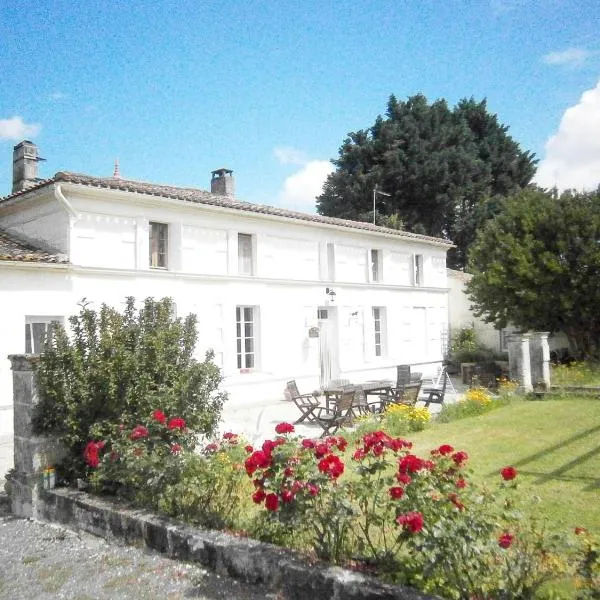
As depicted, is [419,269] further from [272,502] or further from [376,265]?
[272,502]

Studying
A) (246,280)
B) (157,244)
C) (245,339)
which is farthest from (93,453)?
(245,339)

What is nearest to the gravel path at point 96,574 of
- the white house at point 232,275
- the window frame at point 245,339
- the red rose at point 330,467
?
the red rose at point 330,467

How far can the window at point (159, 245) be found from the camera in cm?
1495

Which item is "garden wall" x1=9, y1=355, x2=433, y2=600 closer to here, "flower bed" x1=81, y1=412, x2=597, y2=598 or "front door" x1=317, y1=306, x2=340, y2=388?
"flower bed" x1=81, y1=412, x2=597, y2=598

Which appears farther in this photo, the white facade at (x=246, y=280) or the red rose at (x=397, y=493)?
the white facade at (x=246, y=280)

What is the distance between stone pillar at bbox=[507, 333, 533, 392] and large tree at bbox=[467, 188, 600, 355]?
4242 millimetres

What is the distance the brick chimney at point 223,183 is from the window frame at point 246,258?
4870 mm

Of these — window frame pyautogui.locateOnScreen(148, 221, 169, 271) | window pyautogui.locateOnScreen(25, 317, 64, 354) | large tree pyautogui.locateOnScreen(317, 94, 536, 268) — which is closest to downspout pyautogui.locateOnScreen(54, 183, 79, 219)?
window frame pyautogui.locateOnScreen(148, 221, 169, 271)

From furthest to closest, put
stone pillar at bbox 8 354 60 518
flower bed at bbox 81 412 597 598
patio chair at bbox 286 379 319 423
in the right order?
patio chair at bbox 286 379 319 423, stone pillar at bbox 8 354 60 518, flower bed at bbox 81 412 597 598

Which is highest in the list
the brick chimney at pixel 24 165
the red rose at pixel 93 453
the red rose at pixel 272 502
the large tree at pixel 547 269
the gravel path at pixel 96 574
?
the brick chimney at pixel 24 165

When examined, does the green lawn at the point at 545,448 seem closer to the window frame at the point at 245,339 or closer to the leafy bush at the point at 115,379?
the leafy bush at the point at 115,379

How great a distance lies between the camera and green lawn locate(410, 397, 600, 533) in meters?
6.14

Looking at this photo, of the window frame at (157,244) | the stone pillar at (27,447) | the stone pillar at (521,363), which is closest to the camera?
the stone pillar at (27,447)

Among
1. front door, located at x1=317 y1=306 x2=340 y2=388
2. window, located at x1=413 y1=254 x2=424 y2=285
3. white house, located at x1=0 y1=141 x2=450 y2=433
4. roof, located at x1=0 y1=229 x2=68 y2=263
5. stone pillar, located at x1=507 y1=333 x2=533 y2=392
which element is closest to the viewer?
roof, located at x1=0 y1=229 x2=68 y2=263
